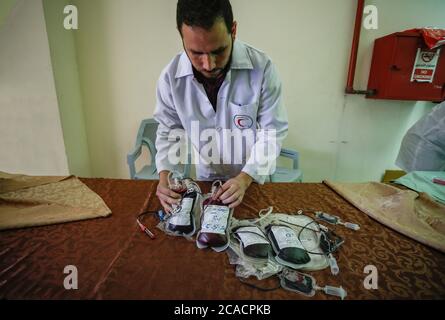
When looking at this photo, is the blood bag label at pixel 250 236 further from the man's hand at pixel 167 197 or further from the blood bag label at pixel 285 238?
the man's hand at pixel 167 197

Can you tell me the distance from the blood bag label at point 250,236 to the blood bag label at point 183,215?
19 centimetres

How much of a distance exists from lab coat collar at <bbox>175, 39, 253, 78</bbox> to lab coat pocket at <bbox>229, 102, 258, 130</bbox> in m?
0.19

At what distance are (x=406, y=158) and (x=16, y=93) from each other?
9.99 feet

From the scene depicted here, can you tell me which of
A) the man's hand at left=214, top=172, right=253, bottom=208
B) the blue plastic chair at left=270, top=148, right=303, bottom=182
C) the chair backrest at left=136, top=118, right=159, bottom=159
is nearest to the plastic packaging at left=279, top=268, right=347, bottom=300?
the man's hand at left=214, top=172, right=253, bottom=208

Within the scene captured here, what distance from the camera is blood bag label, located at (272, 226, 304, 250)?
74 cm

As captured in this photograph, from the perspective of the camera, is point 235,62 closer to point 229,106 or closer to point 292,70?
point 229,106

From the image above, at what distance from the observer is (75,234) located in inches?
33.4

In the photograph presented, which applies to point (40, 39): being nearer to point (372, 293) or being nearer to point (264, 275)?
point (264, 275)

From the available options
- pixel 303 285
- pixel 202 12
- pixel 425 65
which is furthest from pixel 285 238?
pixel 425 65

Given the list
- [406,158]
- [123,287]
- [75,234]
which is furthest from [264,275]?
[406,158]

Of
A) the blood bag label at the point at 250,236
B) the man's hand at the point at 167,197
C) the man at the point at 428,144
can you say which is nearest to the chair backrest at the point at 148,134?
the man's hand at the point at 167,197

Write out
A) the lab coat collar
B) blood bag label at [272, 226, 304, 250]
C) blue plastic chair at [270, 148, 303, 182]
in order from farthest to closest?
blue plastic chair at [270, 148, 303, 182], the lab coat collar, blood bag label at [272, 226, 304, 250]

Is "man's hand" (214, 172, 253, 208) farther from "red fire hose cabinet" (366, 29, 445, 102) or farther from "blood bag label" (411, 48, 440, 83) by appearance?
"blood bag label" (411, 48, 440, 83)

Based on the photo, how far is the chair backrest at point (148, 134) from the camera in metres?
2.14
